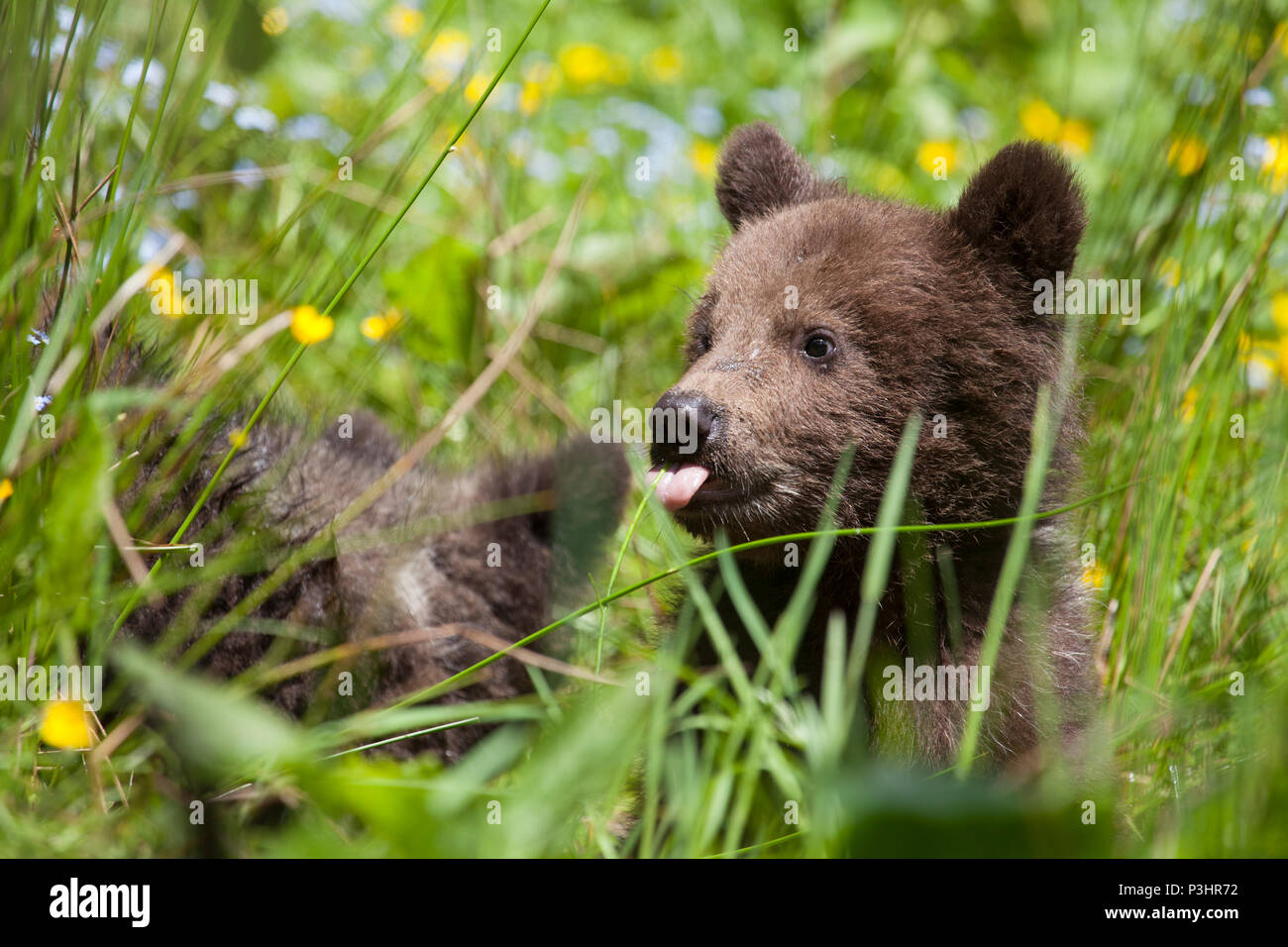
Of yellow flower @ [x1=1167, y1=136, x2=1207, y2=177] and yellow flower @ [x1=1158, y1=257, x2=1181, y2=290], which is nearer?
yellow flower @ [x1=1167, y1=136, x2=1207, y2=177]

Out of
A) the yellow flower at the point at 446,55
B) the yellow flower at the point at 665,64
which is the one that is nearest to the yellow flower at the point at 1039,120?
the yellow flower at the point at 665,64

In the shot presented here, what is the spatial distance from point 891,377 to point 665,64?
5.25 meters

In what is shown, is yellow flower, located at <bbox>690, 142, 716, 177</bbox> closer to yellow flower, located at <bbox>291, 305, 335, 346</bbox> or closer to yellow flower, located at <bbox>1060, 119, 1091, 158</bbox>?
yellow flower, located at <bbox>1060, 119, 1091, 158</bbox>

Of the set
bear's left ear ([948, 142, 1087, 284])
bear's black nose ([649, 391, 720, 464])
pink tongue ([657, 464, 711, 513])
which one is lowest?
pink tongue ([657, 464, 711, 513])

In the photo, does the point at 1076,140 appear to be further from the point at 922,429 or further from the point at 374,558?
the point at 374,558

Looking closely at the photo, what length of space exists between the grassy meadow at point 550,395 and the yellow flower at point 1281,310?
0.02 metres

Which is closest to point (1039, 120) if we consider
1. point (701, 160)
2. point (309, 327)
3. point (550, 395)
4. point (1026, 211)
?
point (701, 160)

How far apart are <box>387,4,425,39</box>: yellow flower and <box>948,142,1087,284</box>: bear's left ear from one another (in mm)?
5158

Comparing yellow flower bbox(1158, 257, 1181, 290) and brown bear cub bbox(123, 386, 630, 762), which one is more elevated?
yellow flower bbox(1158, 257, 1181, 290)

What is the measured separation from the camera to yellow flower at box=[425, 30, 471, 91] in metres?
6.62

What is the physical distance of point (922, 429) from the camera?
303 centimetres

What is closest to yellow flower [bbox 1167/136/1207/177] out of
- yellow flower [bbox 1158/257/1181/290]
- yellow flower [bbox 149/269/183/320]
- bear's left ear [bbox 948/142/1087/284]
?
yellow flower [bbox 1158/257/1181/290]
